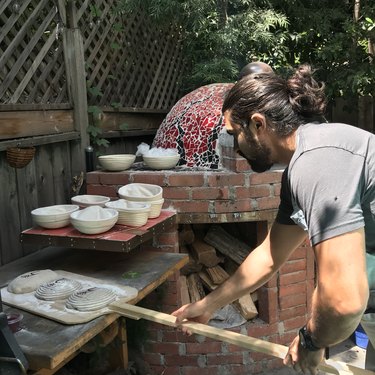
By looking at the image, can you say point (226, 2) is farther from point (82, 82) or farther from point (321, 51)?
point (82, 82)

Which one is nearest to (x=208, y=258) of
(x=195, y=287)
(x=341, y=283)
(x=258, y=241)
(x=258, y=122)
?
(x=195, y=287)

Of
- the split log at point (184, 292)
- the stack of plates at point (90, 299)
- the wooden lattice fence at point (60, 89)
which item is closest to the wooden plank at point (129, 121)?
the wooden lattice fence at point (60, 89)

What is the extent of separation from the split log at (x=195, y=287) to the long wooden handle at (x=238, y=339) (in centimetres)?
155

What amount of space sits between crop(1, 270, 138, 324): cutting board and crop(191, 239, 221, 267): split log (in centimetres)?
134

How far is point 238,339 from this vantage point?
2.09 metres

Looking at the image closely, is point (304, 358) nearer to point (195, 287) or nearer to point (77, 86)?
point (195, 287)

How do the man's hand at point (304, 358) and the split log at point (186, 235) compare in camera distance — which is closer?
the man's hand at point (304, 358)

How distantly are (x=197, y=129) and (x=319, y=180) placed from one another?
2.42 m

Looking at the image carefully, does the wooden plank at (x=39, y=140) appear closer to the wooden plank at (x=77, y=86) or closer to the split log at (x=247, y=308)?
the wooden plank at (x=77, y=86)

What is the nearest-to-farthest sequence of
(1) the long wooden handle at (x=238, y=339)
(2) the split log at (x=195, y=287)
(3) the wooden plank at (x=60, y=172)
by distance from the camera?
(1) the long wooden handle at (x=238, y=339)
(3) the wooden plank at (x=60, y=172)
(2) the split log at (x=195, y=287)

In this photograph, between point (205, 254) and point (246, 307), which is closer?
point (246, 307)

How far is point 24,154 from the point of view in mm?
2920

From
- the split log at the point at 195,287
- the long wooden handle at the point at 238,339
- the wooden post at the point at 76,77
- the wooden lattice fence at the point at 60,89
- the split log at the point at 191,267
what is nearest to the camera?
the long wooden handle at the point at 238,339

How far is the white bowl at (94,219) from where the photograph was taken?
2.71 meters
